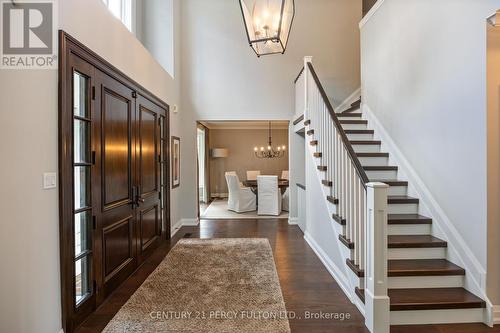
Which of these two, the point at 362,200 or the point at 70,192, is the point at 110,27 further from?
the point at 362,200

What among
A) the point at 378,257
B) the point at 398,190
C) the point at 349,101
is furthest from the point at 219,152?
the point at 378,257

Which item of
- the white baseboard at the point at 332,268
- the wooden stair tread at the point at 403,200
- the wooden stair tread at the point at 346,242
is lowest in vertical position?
the white baseboard at the point at 332,268

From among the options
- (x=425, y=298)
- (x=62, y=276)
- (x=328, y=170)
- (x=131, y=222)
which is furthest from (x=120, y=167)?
(x=425, y=298)

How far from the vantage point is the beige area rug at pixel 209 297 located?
2309 millimetres

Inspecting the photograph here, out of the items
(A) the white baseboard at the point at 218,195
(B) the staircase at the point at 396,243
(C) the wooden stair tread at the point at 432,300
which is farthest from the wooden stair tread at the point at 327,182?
(A) the white baseboard at the point at 218,195

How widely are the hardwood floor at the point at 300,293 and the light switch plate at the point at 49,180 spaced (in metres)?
1.21

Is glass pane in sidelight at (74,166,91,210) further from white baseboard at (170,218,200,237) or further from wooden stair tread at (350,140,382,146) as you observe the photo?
wooden stair tread at (350,140,382,146)

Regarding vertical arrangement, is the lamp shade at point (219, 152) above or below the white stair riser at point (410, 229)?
above

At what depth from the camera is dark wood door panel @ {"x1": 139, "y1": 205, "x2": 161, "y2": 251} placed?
12.2ft

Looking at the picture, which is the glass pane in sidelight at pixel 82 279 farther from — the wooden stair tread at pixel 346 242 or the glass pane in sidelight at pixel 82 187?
the wooden stair tread at pixel 346 242

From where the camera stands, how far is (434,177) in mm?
3047

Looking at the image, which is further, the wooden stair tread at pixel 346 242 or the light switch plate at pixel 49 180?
the wooden stair tread at pixel 346 242

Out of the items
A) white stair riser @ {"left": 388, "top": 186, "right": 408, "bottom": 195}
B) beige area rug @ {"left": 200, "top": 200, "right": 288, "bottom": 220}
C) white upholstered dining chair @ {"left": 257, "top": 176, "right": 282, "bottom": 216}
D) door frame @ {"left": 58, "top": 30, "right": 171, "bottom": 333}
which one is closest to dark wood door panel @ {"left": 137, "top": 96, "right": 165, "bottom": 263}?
door frame @ {"left": 58, "top": 30, "right": 171, "bottom": 333}

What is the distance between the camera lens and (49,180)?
1988mm
